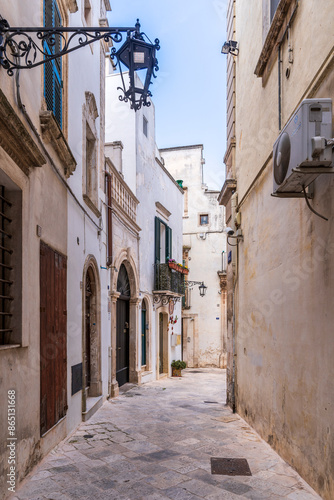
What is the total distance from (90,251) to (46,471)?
13.7 feet

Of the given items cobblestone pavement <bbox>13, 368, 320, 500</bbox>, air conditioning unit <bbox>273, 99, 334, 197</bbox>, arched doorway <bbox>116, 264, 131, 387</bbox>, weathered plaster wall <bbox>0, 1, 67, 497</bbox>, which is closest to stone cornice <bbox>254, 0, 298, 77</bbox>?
air conditioning unit <bbox>273, 99, 334, 197</bbox>

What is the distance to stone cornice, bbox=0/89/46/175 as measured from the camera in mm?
3695

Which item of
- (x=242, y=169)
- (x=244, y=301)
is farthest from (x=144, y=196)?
(x=244, y=301)

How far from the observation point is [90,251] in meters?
8.25

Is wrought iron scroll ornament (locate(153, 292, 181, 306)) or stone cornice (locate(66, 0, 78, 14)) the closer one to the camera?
stone cornice (locate(66, 0, 78, 14))

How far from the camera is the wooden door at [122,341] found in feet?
37.8

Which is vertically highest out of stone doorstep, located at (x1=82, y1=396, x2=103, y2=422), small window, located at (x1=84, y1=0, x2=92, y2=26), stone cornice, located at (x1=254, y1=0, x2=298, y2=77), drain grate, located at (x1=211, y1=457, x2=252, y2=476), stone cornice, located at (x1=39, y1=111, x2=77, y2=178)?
small window, located at (x1=84, y1=0, x2=92, y2=26)

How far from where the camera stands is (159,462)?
5023 millimetres

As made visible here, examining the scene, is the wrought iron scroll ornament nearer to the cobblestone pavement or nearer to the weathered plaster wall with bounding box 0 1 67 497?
the cobblestone pavement

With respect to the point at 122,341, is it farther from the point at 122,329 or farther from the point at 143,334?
the point at 143,334

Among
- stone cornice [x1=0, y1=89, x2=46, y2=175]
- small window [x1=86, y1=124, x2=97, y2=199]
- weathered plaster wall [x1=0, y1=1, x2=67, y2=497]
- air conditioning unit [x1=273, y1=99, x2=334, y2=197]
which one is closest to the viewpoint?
air conditioning unit [x1=273, y1=99, x2=334, y2=197]

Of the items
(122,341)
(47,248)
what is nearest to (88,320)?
(47,248)

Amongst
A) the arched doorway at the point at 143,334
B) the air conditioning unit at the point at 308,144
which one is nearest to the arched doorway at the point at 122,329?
the arched doorway at the point at 143,334

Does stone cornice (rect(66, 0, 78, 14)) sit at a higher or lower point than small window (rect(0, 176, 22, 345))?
higher
